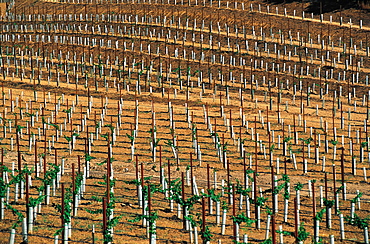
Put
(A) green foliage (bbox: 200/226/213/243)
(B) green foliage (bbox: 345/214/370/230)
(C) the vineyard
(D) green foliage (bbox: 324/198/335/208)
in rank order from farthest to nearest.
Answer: (C) the vineyard → (D) green foliage (bbox: 324/198/335/208) → (B) green foliage (bbox: 345/214/370/230) → (A) green foliage (bbox: 200/226/213/243)

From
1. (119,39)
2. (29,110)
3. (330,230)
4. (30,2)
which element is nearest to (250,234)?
(330,230)

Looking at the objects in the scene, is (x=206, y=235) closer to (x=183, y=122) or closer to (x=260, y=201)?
(x=260, y=201)

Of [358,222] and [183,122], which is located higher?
[183,122]

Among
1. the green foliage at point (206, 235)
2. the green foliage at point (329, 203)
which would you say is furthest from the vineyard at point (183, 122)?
the green foliage at point (206, 235)

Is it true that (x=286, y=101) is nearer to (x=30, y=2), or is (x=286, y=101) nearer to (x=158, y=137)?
(x=158, y=137)

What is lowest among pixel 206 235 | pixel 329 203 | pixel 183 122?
pixel 206 235

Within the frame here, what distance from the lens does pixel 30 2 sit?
53969 mm

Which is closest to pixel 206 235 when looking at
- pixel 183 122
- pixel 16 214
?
pixel 16 214

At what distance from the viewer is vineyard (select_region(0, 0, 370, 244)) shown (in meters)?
20.7

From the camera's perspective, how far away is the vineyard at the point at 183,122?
20688mm

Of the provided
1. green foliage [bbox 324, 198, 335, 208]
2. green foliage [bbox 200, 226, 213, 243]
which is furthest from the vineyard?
green foliage [bbox 200, 226, 213, 243]

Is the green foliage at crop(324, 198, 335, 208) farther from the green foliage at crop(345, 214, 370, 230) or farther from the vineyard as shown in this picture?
the green foliage at crop(345, 214, 370, 230)

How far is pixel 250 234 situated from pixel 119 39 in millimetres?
25074

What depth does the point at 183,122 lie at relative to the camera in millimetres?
31250
